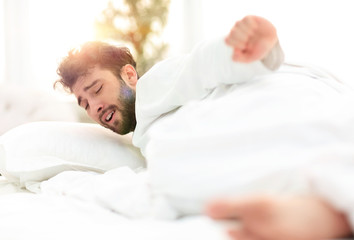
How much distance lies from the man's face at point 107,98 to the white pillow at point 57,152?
6cm

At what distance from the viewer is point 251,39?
918mm

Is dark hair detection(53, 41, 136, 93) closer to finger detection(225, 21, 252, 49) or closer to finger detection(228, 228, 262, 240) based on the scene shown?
finger detection(225, 21, 252, 49)

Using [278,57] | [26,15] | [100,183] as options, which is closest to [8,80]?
[26,15]

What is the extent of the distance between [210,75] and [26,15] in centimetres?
226

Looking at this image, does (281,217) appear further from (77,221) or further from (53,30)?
(53,30)

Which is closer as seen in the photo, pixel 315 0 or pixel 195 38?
pixel 315 0

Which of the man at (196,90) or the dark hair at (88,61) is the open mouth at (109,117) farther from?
the dark hair at (88,61)

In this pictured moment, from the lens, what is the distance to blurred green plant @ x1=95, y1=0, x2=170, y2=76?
3.19 m

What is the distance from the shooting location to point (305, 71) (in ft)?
3.70

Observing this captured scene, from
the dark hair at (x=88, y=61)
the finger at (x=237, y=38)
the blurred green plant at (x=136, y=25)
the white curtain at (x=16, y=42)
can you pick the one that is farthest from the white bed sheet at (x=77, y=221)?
the blurred green plant at (x=136, y=25)

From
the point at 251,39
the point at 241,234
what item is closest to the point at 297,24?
the point at 251,39

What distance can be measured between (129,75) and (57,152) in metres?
0.39

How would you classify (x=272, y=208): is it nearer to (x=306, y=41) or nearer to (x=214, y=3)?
(x=306, y=41)

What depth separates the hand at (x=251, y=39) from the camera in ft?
2.91
